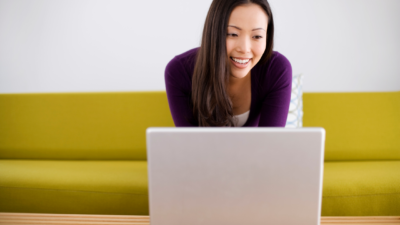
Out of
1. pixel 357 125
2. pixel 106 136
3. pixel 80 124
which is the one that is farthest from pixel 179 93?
pixel 357 125

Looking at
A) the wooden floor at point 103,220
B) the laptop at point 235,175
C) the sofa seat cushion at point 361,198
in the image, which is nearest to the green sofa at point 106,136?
the sofa seat cushion at point 361,198

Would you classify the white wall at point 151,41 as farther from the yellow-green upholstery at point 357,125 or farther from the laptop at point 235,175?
the laptop at point 235,175

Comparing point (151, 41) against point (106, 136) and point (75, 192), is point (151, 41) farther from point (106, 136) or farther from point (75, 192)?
point (75, 192)

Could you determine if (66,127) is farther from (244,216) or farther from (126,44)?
(244,216)

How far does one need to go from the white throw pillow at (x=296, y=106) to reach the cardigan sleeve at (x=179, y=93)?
81 centimetres

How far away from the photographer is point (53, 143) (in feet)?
7.00

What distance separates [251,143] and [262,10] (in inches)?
32.5

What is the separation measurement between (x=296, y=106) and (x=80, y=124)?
1.47 m

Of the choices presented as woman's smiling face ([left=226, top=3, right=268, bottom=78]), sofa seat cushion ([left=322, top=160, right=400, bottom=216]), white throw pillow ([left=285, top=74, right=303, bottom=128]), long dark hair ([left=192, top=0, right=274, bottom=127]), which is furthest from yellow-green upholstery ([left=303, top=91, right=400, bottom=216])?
woman's smiling face ([left=226, top=3, right=268, bottom=78])

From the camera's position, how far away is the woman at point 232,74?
1190 mm

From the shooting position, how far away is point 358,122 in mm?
2057

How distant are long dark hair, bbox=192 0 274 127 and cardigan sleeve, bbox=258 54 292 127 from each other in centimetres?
8

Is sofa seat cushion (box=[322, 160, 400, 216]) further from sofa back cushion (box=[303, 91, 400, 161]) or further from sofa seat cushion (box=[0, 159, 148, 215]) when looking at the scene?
sofa seat cushion (box=[0, 159, 148, 215])

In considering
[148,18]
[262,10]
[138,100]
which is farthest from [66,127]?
[262,10]
